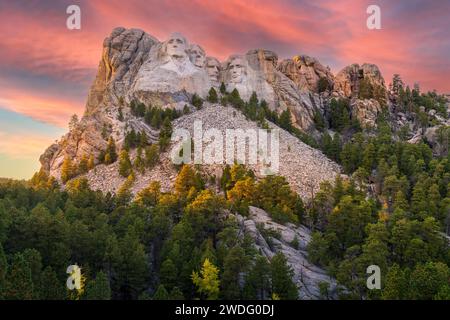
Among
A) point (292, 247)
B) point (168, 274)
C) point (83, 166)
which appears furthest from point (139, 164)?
point (168, 274)

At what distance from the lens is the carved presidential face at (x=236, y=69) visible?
504 feet

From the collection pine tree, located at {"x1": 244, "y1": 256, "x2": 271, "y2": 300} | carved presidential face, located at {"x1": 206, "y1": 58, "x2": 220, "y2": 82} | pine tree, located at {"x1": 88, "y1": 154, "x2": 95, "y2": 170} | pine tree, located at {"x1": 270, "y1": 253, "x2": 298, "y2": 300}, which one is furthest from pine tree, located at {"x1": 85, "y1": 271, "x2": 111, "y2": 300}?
carved presidential face, located at {"x1": 206, "y1": 58, "x2": 220, "y2": 82}

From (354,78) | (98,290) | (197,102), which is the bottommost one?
(98,290)

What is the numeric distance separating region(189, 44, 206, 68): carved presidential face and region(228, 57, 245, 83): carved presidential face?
9.01 meters

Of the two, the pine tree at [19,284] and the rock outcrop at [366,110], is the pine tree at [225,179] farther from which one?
the rock outcrop at [366,110]

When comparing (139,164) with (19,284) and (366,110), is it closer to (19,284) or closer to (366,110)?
(19,284)

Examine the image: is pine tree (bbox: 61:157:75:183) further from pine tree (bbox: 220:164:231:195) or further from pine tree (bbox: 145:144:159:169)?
pine tree (bbox: 220:164:231:195)

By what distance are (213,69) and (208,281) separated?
106 m

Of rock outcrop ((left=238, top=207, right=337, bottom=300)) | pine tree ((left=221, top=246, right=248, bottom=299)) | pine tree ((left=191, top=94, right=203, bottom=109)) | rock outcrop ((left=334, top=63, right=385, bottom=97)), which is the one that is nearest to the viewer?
pine tree ((left=221, top=246, right=248, bottom=299))

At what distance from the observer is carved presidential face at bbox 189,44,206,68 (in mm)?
151250

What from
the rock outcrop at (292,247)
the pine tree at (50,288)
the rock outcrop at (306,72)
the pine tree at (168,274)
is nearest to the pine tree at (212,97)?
the rock outcrop at (306,72)

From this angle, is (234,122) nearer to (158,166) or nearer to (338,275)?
(158,166)

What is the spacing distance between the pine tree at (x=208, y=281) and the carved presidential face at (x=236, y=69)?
102 metres

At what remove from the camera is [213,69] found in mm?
154625
